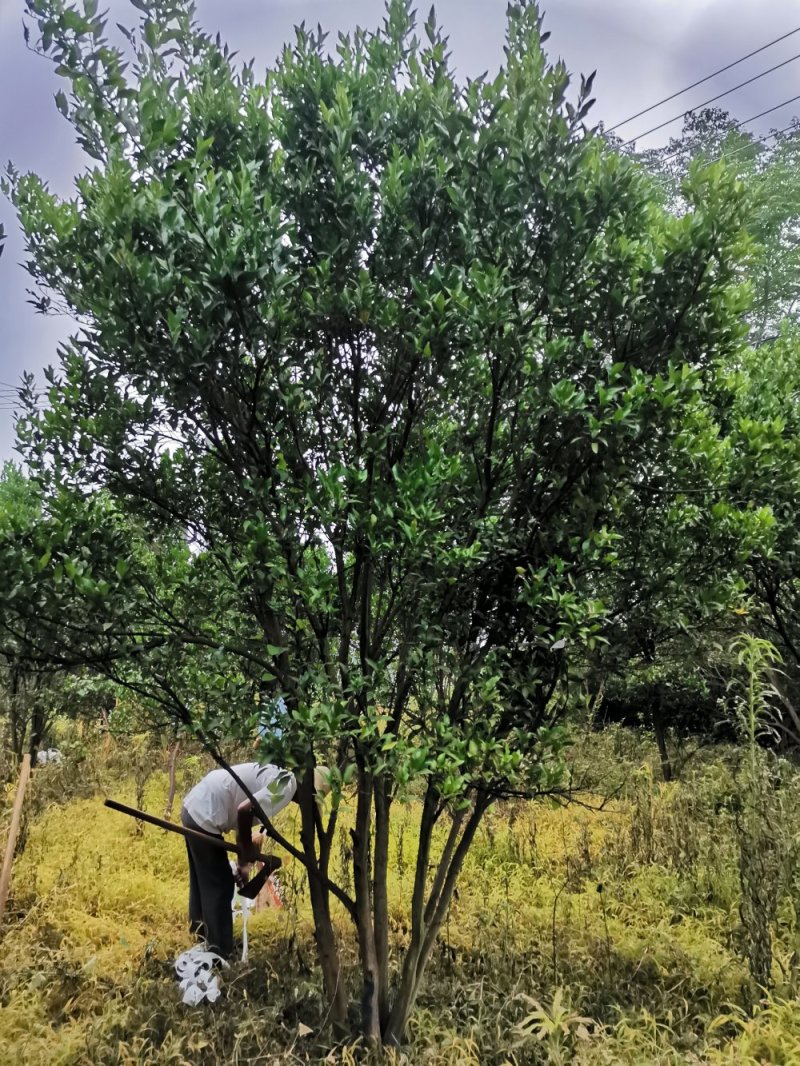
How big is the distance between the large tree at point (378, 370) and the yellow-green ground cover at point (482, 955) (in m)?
0.56

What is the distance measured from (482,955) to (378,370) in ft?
11.0

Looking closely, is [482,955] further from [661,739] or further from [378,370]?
[661,739]

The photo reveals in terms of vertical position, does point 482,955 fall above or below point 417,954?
below

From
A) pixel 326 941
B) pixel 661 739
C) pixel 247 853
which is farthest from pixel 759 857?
pixel 661 739

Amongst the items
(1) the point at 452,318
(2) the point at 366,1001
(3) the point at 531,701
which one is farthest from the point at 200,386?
(2) the point at 366,1001

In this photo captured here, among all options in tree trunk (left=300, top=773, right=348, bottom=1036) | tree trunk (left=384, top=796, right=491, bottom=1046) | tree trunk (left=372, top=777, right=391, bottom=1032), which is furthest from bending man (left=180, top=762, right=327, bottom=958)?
tree trunk (left=384, top=796, right=491, bottom=1046)

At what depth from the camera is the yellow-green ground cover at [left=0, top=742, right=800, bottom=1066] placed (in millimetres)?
3113

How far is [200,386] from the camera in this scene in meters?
2.62

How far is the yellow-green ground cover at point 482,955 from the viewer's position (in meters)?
3.11

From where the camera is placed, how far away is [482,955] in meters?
4.16

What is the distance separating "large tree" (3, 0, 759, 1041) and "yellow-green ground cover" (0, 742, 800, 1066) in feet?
1.82

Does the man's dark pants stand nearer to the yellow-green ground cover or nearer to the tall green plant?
the yellow-green ground cover

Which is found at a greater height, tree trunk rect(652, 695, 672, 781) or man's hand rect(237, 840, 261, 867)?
man's hand rect(237, 840, 261, 867)

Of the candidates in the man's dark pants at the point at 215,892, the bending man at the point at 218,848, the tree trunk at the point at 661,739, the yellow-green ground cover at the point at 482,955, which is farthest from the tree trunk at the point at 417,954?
the tree trunk at the point at 661,739
